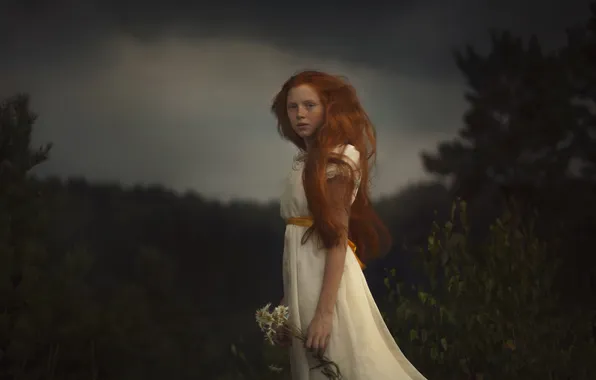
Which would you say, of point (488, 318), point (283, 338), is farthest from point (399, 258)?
point (283, 338)

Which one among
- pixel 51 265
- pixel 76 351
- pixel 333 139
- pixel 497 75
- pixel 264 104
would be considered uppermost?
pixel 497 75

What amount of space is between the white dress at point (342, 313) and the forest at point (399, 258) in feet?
2.95

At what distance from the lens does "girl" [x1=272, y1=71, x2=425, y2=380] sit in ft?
5.81

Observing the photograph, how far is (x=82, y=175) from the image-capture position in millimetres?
3215

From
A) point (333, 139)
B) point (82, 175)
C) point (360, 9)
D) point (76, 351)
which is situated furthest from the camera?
point (360, 9)

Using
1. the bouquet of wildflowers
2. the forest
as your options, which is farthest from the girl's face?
the forest

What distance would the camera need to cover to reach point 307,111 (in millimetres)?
1870

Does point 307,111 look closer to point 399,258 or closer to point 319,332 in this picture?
point 319,332

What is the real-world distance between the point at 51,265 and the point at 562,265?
6.49 ft

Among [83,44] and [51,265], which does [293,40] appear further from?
[51,265]

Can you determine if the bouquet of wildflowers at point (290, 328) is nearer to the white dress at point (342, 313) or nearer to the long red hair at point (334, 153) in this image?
the white dress at point (342, 313)

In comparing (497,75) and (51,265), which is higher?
(497,75)

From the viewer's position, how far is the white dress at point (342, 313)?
1.79 meters

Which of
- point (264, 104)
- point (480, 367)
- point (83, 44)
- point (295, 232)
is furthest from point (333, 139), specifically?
Result: point (83, 44)
